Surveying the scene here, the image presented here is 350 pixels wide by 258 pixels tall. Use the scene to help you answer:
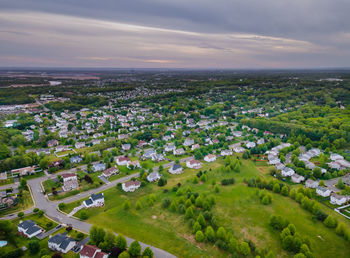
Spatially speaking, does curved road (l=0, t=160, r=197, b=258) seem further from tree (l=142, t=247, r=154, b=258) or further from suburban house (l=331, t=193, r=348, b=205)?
suburban house (l=331, t=193, r=348, b=205)

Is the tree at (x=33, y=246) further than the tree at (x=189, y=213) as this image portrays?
No

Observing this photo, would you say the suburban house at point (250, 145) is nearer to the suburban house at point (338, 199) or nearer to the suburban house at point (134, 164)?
the suburban house at point (338, 199)

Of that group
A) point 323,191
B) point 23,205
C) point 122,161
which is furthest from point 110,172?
point 323,191

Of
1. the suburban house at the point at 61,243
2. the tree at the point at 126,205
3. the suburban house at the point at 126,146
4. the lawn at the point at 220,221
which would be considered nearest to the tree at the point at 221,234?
the lawn at the point at 220,221

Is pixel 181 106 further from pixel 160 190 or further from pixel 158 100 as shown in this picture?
pixel 160 190

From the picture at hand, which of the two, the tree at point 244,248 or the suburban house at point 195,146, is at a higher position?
the suburban house at point 195,146

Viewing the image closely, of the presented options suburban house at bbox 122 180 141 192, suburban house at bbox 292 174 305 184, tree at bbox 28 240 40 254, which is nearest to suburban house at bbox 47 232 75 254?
tree at bbox 28 240 40 254

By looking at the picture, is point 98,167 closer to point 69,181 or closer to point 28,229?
point 69,181
